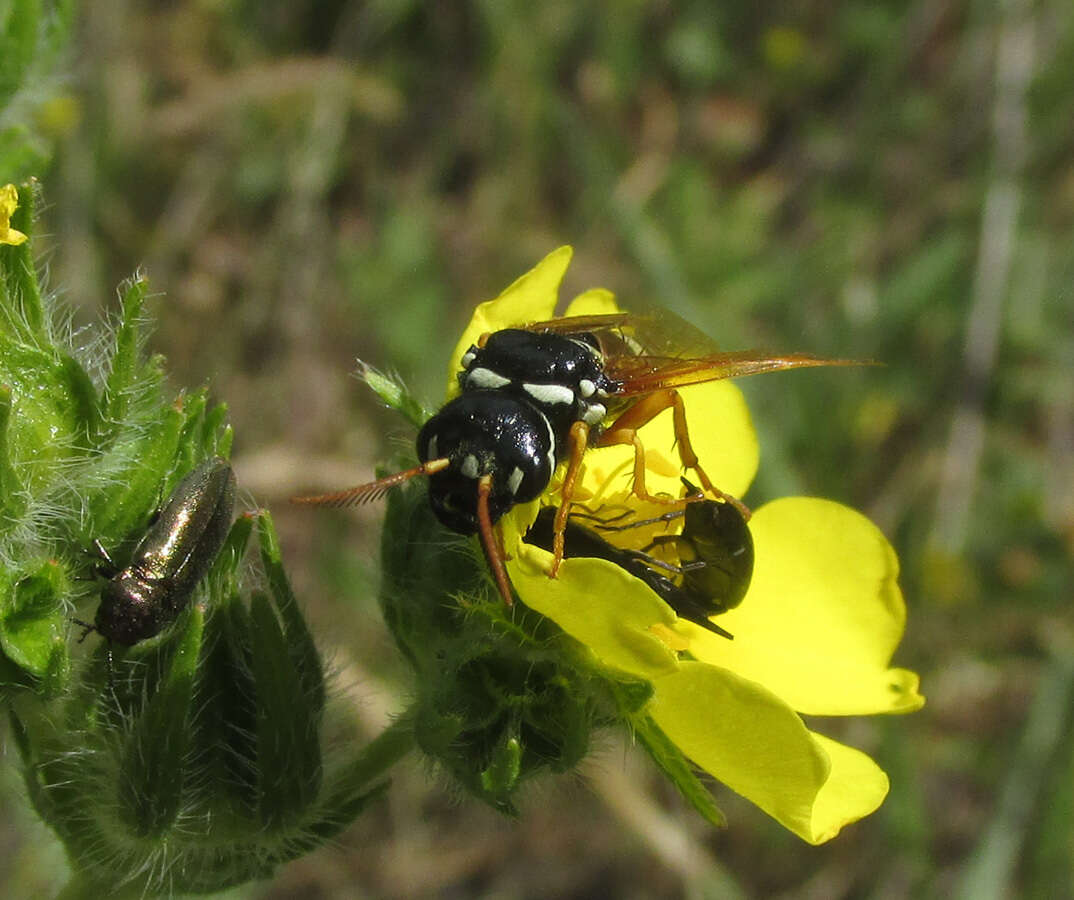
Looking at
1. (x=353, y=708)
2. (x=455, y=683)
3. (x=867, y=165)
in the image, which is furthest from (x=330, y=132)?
(x=455, y=683)

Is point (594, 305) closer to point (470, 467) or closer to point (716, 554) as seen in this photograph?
point (716, 554)

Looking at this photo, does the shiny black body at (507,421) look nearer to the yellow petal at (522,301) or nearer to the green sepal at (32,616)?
the yellow petal at (522,301)

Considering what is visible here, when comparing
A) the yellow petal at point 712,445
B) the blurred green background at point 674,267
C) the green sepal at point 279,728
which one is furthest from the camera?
the blurred green background at point 674,267

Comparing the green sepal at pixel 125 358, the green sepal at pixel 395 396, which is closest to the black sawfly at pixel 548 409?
the green sepal at pixel 395 396

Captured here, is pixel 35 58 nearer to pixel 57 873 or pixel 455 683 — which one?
pixel 455 683

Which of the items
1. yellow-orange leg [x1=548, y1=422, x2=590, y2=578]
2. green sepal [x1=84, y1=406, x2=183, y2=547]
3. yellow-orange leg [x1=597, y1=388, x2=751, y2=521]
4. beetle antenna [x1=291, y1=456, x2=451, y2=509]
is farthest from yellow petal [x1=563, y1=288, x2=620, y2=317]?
green sepal [x1=84, y1=406, x2=183, y2=547]
